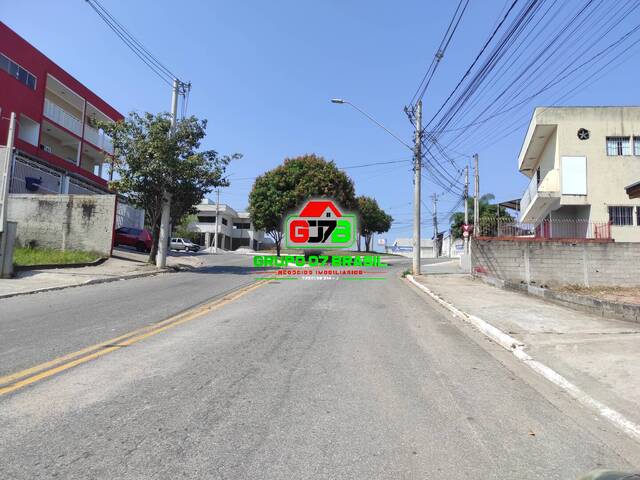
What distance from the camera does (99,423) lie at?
4016mm

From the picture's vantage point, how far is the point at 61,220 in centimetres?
2161

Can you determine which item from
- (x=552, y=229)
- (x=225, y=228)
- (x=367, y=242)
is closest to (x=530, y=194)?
(x=552, y=229)

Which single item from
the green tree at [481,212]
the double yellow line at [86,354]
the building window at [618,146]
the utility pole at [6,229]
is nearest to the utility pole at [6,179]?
the utility pole at [6,229]

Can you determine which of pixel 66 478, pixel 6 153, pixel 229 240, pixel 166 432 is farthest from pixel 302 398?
pixel 229 240

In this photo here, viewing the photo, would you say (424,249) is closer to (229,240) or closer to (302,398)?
(229,240)

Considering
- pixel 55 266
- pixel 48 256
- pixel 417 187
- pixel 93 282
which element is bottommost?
pixel 93 282

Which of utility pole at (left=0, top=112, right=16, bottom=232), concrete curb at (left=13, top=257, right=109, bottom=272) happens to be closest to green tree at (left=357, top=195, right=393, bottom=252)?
concrete curb at (left=13, top=257, right=109, bottom=272)

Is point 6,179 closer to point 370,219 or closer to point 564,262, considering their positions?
point 564,262

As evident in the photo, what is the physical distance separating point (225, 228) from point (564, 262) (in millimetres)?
54868

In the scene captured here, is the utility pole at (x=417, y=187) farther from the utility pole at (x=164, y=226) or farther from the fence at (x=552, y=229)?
the utility pole at (x=164, y=226)

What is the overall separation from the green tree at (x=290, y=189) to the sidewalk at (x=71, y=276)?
19045 mm

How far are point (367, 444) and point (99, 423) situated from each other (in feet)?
7.28

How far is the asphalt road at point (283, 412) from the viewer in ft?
11.3

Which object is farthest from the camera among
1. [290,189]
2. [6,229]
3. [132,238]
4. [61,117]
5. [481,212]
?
[481,212]
